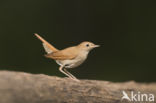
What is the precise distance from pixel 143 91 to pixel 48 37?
167 cm

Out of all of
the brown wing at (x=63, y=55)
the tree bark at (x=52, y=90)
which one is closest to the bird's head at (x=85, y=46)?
the brown wing at (x=63, y=55)

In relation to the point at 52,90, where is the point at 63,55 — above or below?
above

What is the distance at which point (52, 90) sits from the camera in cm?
250

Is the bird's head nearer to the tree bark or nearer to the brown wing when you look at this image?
the brown wing

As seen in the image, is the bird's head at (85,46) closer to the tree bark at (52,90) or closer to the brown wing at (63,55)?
the brown wing at (63,55)

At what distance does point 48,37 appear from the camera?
14.5ft

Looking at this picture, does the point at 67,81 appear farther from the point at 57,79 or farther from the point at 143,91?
the point at 143,91

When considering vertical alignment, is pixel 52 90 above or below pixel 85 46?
below

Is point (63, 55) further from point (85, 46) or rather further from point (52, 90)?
point (52, 90)

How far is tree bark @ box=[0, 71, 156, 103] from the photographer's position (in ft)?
7.30

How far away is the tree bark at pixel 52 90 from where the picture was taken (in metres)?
2.22

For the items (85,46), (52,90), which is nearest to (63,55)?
(85,46)

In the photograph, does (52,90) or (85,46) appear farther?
(85,46)

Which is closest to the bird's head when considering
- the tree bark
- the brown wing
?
the brown wing
